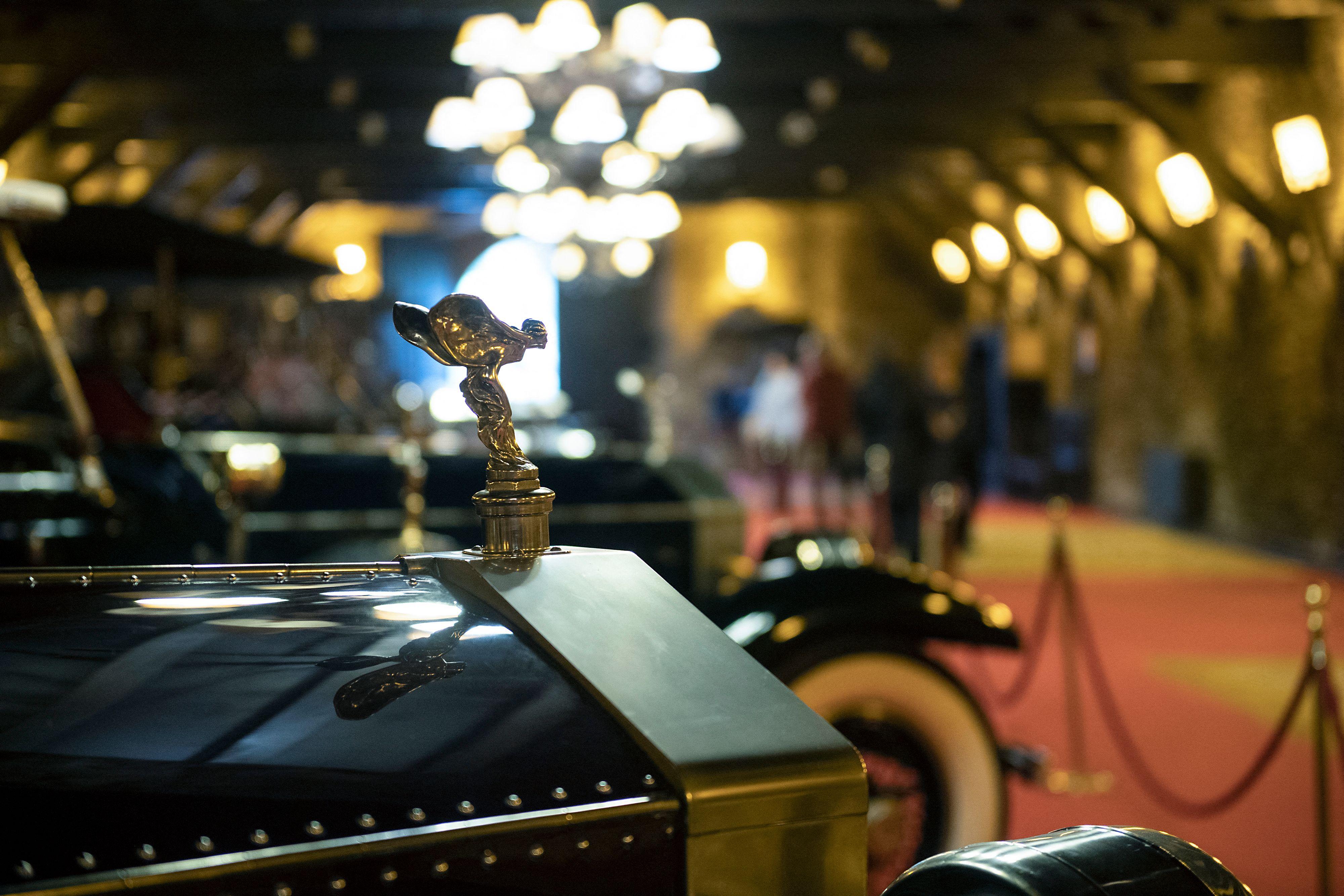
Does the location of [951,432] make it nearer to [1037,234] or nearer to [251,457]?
[251,457]

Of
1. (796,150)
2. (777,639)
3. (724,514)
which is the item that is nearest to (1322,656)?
(777,639)

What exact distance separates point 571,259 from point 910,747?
35.8 ft

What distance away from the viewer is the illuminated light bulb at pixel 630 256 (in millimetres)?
12719

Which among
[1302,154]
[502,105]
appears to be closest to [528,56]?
[502,105]

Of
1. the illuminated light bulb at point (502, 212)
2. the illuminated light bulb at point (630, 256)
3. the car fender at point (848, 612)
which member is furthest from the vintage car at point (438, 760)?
the illuminated light bulb at point (502, 212)

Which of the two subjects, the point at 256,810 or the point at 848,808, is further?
the point at 848,808

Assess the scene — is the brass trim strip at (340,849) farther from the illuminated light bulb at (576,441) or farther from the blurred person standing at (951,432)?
the blurred person standing at (951,432)

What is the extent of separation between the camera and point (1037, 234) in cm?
1442

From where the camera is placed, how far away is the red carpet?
3.28 metres

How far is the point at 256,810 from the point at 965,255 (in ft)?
57.0

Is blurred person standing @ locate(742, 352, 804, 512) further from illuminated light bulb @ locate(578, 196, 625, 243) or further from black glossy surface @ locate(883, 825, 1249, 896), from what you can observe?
black glossy surface @ locate(883, 825, 1249, 896)

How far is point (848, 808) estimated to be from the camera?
104 cm

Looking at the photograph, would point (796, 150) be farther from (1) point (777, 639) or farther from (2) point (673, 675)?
(2) point (673, 675)

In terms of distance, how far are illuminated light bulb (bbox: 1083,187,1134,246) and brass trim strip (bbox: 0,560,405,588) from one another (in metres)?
11.8
